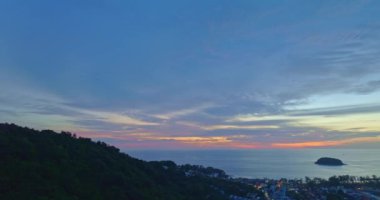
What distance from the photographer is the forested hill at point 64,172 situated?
15627mm

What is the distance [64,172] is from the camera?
61.0ft

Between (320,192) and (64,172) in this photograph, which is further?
(320,192)

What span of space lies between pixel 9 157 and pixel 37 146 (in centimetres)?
324

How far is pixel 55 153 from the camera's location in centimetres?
2075

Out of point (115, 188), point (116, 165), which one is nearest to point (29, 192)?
point (115, 188)

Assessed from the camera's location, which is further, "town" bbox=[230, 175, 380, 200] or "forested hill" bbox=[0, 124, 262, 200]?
"town" bbox=[230, 175, 380, 200]

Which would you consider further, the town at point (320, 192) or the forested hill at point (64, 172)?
the town at point (320, 192)

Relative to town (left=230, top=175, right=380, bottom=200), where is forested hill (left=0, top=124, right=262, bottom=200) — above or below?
above

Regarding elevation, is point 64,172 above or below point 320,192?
above

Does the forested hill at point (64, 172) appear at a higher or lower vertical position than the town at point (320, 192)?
higher

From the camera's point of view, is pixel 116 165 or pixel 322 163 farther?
pixel 322 163

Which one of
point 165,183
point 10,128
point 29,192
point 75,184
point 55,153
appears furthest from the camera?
point 165,183

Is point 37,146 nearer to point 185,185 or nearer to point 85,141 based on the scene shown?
point 85,141

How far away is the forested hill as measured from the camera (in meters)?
15.6
